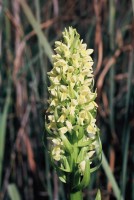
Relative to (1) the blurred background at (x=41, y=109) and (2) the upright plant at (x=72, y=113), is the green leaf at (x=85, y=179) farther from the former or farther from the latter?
(1) the blurred background at (x=41, y=109)

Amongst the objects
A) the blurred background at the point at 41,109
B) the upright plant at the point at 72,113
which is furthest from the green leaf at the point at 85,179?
the blurred background at the point at 41,109

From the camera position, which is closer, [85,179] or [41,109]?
[85,179]

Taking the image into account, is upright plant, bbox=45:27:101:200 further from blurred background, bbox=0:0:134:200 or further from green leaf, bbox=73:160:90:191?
blurred background, bbox=0:0:134:200

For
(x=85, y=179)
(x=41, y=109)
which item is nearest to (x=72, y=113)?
(x=85, y=179)

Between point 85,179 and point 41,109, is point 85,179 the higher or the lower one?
the lower one

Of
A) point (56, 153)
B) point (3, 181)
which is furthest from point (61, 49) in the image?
A: point (3, 181)

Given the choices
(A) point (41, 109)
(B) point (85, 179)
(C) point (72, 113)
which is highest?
(A) point (41, 109)

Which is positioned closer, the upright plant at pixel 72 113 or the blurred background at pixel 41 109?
the upright plant at pixel 72 113

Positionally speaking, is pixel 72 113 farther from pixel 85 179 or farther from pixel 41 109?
pixel 41 109

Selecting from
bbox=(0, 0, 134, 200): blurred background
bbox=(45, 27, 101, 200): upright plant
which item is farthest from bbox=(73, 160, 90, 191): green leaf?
bbox=(0, 0, 134, 200): blurred background
